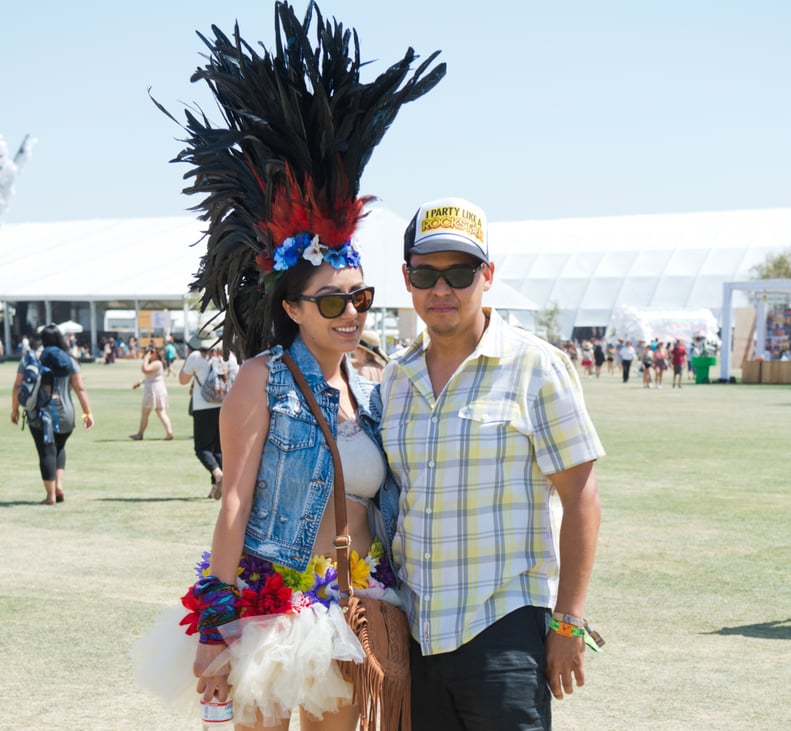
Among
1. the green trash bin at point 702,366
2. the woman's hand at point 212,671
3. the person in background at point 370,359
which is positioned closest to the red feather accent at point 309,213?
the person in background at point 370,359

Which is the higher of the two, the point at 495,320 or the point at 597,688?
the point at 495,320

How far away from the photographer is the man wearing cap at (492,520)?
10.4 ft

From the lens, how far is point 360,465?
3.49 meters

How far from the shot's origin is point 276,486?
3.43 metres

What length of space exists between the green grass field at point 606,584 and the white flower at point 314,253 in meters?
2.49

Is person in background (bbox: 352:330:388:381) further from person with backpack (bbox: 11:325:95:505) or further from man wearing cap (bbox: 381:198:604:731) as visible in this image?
person with backpack (bbox: 11:325:95:505)

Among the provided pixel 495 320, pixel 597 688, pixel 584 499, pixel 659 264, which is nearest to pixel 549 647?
pixel 584 499

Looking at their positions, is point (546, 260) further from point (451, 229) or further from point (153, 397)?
point (451, 229)

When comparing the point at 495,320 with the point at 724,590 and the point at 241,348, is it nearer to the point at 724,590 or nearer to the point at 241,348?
the point at 241,348

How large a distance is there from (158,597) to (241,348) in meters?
3.79

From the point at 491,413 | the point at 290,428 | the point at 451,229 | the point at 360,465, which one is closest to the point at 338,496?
the point at 360,465

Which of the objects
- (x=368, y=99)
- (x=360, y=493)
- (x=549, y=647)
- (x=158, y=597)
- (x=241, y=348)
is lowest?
(x=158, y=597)

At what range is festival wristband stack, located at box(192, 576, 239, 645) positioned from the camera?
131 inches

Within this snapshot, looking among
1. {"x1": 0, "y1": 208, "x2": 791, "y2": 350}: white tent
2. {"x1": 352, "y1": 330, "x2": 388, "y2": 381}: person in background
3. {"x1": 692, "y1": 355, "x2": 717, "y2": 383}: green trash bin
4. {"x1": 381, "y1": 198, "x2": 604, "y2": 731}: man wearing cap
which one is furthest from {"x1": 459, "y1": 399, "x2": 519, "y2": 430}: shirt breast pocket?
{"x1": 0, "y1": 208, "x2": 791, "y2": 350}: white tent
